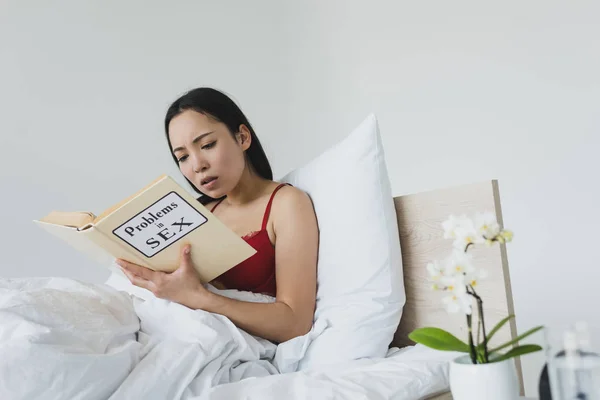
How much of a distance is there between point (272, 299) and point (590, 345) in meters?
0.80

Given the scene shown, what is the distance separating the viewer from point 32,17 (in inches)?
87.7

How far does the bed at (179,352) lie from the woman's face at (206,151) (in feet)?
1.07

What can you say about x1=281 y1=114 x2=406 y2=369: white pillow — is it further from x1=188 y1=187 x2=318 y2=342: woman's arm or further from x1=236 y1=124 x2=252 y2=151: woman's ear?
x1=236 y1=124 x2=252 y2=151: woman's ear

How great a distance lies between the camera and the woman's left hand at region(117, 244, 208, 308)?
120cm

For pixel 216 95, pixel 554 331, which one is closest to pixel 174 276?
pixel 216 95

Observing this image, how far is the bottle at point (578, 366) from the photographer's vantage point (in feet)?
1.94

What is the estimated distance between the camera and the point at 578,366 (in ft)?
1.95

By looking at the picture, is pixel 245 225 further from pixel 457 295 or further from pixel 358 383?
pixel 457 295

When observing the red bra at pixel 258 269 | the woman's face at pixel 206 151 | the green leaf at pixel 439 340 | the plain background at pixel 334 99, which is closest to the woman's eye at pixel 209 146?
the woman's face at pixel 206 151

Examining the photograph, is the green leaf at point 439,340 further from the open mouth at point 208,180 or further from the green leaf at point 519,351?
the open mouth at point 208,180

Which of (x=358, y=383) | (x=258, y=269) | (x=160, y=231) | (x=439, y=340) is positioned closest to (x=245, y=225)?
(x=258, y=269)

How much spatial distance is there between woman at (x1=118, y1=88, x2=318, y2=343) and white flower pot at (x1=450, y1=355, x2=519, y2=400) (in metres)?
0.58

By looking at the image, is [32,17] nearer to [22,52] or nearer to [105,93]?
[22,52]

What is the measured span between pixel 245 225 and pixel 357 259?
31 cm
